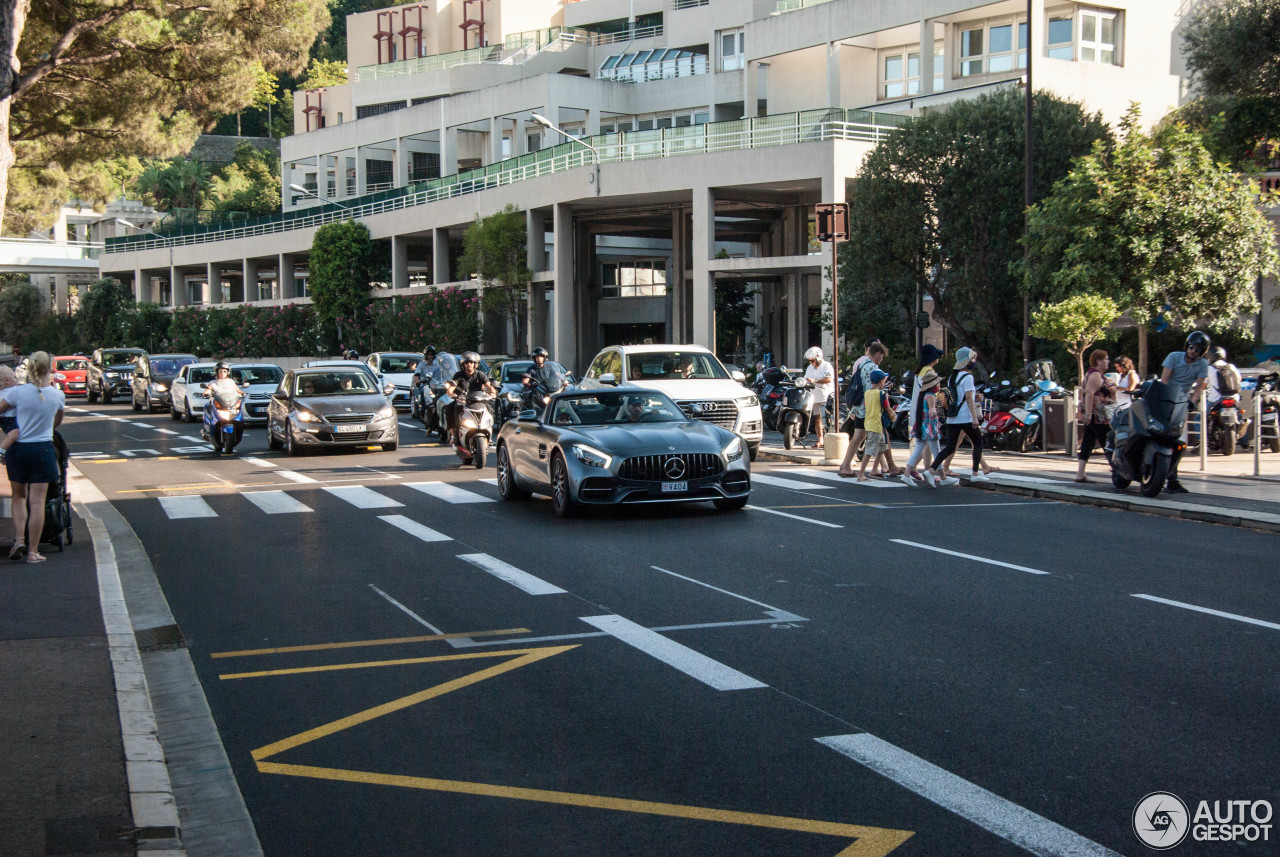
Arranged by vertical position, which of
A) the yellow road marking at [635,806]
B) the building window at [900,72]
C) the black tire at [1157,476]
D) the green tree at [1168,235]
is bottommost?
the yellow road marking at [635,806]

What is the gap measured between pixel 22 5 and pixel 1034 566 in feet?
73.1

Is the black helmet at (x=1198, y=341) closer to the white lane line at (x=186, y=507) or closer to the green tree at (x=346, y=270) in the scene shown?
the white lane line at (x=186, y=507)

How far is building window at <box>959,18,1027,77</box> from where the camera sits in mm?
41656

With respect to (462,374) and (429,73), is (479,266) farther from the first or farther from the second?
(462,374)

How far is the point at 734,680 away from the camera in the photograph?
22.9 ft

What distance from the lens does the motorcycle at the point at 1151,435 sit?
14773 millimetres

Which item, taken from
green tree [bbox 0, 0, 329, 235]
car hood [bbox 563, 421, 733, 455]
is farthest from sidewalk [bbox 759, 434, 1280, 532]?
green tree [bbox 0, 0, 329, 235]

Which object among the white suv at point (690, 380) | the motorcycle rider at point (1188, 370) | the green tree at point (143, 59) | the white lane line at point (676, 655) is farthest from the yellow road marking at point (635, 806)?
the green tree at point (143, 59)

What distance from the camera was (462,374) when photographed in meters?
21.9

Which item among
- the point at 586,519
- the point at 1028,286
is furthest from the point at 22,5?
the point at 1028,286

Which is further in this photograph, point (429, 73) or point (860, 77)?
point (429, 73)

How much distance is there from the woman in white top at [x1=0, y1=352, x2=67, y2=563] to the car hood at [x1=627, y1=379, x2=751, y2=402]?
10.4 meters

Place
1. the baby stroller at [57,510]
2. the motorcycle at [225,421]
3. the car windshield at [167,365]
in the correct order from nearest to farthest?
the baby stroller at [57,510] < the motorcycle at [225,421] < the car windshield at [167,365]

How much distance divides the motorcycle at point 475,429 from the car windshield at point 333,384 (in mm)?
4170
